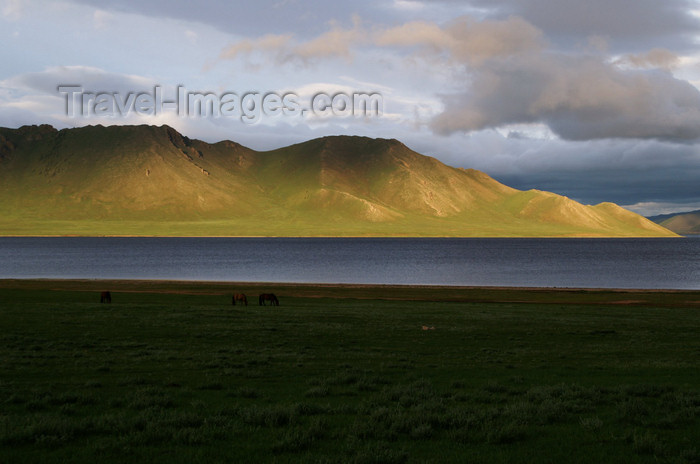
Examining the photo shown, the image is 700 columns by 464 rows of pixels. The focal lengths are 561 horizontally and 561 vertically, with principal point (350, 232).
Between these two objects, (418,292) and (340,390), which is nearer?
(340,390)

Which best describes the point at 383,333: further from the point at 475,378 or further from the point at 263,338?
the point at 475,378

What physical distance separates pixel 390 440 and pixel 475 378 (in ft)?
23.0

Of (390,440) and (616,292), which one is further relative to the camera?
(616,292)

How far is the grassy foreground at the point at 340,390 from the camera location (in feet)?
31.3

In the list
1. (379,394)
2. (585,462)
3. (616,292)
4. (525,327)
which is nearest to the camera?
(585,462)

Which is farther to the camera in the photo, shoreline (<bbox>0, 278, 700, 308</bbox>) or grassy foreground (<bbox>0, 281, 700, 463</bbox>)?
shoreline (<bbox>0, 278, 700, 308</bbox>)

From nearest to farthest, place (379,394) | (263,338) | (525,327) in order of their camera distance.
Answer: (379,394) → (263,338) → (525,327)

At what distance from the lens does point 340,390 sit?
1426cm

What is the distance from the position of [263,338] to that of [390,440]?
15.1 metres

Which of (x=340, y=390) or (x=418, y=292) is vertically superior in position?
(x=340, y=390)

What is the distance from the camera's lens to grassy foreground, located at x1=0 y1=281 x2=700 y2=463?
9.54 m

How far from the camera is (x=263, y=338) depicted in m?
24.5

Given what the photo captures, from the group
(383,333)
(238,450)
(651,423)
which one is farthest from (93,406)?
(383,333)

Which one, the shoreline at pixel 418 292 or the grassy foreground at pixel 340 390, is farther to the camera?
the shoreline at pixel 418 292
